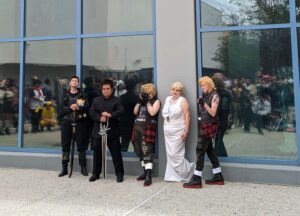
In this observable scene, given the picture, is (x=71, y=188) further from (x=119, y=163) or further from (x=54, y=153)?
(x=54, y=153)

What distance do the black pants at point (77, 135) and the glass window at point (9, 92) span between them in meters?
1.70

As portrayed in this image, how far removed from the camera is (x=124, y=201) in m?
5.04

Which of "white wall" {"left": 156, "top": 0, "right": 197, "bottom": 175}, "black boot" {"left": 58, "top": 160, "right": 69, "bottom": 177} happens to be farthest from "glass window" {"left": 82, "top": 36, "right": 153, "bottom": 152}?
"black boot" {"left": 58, "top": 160, "right": 69, "bottom": 177}

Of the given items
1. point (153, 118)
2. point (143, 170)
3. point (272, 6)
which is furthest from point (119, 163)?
point (272, 6)

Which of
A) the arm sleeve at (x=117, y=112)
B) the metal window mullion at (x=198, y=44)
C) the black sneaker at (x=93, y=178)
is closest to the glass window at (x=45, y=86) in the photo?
the black sneaker at (x=93, y=178)

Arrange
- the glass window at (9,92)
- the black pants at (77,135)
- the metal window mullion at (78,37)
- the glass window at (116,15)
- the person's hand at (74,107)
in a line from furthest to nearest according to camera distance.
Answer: the glass window at (9,92), the metal window mullion at (78,37), the glass window at (116,15), the black pants at (77,135), the person's hand at (74,107)

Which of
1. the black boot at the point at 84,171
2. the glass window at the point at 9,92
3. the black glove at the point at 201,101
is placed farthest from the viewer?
the glass window at the point at 9,92

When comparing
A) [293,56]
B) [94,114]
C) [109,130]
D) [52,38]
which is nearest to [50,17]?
[52,38]

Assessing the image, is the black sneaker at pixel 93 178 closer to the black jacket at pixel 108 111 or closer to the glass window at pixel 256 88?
the black jacket at pixel 108 111

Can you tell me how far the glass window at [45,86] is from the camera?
24.0ft

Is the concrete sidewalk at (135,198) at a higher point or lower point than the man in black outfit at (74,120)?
lower

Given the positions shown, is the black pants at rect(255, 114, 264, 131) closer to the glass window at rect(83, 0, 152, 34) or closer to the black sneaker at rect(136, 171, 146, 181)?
the black sneaker at rect(136, 171, 146, 181)

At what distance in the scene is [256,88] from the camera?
6160mm

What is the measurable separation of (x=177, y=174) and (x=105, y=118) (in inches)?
61.2
